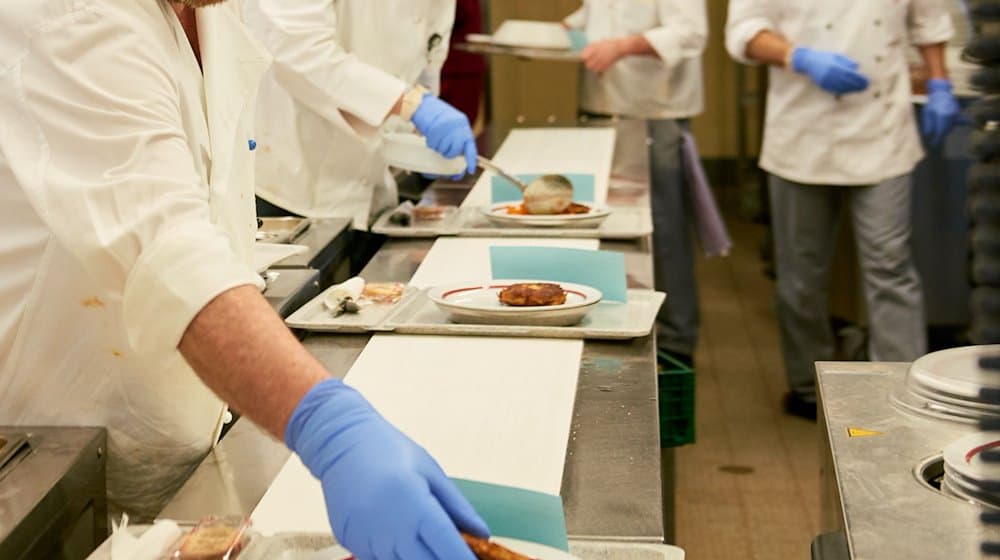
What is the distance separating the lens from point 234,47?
1.56 meters

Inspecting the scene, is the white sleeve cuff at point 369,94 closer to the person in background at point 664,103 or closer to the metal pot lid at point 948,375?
the metal pot lid at point 948,375

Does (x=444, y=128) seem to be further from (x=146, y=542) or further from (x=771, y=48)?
(x=146, y=542)

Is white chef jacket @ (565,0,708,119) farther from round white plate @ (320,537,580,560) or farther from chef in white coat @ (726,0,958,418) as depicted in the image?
round white plate @ (320,537,580,560)

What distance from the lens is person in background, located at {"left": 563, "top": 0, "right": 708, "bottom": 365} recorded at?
432 centimetres

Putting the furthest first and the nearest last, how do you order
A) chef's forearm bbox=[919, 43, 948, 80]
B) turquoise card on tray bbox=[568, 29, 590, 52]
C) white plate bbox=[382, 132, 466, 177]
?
turquoise card on tray bbox=[568, 29, 590, 52] < chef's forearm bbox=[919, 43, 948, 80] < white plate bbox=[382, 132, 466, 177]

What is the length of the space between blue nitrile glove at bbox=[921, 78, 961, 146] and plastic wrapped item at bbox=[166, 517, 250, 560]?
10.2 feet

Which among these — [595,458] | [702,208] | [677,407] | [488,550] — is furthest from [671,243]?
[488,550]

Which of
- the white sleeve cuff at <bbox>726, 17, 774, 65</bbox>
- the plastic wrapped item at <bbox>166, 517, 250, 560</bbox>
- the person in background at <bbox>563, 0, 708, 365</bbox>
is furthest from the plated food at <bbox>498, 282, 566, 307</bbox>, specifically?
the person in background at <bbox>563, 0, 708, 365</bbox>

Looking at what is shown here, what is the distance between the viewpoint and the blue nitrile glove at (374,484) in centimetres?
96

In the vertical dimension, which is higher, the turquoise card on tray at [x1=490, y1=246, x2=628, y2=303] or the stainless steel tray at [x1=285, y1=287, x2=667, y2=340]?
the turquoise card on tray at [x1=490, y1=246, x2=628, y2=303]

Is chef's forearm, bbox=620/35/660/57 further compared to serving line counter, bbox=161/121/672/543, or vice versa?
chef's forearm, bbox=620/35/660/57

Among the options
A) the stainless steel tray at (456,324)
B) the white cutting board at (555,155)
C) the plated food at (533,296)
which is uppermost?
the plated food at (533,296)

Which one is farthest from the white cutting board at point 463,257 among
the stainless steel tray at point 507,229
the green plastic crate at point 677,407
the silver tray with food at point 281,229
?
the green plastic crate at point 677,407

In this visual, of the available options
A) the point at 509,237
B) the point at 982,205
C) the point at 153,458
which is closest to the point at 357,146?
the point at 509,237
